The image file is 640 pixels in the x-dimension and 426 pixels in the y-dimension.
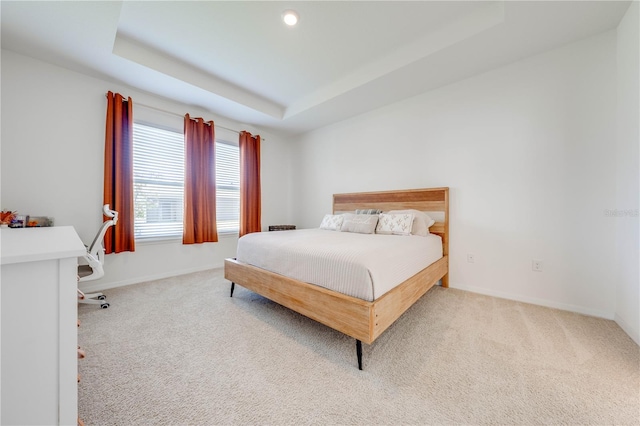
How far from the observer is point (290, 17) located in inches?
81.7

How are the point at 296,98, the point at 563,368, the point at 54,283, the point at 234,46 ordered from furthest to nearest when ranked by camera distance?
the point at 296,98, the point at 234,46, the point at 563,368, the point at 54,283

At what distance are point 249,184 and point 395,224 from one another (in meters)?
2.57

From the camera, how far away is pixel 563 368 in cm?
143

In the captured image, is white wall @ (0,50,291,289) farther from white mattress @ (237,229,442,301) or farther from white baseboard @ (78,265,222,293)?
white mattress @ (237,229,442,301)

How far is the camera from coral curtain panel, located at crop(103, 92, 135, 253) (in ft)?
9.13

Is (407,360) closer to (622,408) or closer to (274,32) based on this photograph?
(622,408)

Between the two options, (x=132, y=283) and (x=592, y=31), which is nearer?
(x=592, y=31)

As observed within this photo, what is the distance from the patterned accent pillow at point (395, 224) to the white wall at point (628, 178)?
5.38ft

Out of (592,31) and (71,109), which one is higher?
(592,31)

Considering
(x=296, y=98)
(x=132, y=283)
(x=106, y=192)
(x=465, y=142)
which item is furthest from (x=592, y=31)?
(x=132, y=283)

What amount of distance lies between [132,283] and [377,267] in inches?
125

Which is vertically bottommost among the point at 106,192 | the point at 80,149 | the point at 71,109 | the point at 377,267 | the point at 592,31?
the point at 377,267

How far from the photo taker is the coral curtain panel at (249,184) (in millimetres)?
4066

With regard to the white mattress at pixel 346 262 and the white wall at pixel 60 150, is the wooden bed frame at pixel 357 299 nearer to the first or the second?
the white mattress at pixel 346 262
